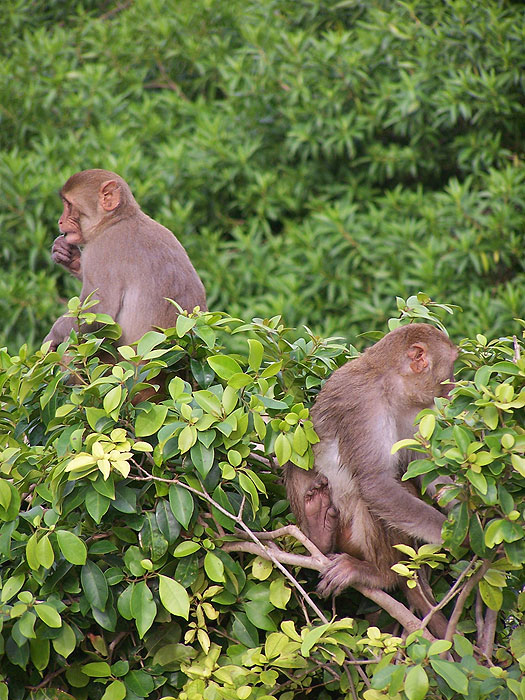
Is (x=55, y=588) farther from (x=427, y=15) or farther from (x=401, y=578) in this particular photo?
(x=427, y=15)

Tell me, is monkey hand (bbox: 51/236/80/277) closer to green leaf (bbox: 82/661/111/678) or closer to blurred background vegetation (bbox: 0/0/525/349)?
green leaf (bbox: 82/661/111/678)

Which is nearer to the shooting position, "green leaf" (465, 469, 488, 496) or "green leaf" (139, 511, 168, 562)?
"green leaf" (465, 469, 488, 496)

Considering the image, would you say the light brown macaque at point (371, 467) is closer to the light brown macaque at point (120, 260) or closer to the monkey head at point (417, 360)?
the monkey head at point (417, 360)

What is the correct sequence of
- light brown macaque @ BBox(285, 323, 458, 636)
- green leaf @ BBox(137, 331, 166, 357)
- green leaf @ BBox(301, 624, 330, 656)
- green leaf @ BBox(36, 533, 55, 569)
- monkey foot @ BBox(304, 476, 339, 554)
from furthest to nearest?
monkey foot @ BBox(304, 476, 339, 554)
light brown macaque @ BBox(285, 323, 458, 636)
green leaf @ BBox(137, 331, 166, 357)
green leaf @ BBox(36, 533, 55, 569)
green leaf @ BBox(301, 624, 330, 656)

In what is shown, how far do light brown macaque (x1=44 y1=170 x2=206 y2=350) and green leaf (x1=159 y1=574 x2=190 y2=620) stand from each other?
140 cm

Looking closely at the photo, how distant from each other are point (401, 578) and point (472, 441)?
25.8 inches

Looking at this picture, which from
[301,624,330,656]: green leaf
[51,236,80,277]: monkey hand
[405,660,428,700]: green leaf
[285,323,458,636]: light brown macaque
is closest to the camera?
[405,660,428,700]: green leaf

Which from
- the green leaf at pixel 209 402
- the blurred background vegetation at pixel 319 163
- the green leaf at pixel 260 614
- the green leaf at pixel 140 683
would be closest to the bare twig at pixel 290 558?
the green leaf at pixel 260 614

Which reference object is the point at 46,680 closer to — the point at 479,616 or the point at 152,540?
the point at 152,540

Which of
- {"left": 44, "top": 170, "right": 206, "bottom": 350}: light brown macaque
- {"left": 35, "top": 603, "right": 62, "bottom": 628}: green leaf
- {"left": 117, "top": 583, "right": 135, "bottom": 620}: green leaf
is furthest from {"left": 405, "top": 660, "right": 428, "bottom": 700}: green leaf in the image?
{"left": 44, "top": 170, "right": 206, "bottom": 350}: light brown macaque

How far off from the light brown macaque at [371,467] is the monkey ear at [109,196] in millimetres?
1486

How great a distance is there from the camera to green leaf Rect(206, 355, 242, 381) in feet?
8.37

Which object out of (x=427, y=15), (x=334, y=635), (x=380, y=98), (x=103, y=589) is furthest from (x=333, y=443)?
(x=427, y=15)

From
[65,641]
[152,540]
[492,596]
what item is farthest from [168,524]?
[492,596]
